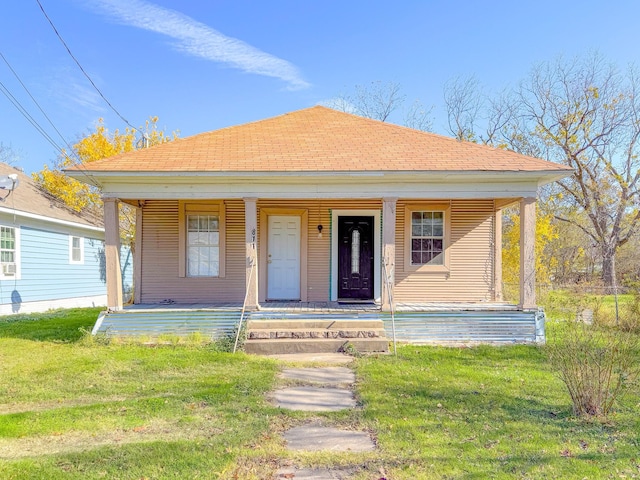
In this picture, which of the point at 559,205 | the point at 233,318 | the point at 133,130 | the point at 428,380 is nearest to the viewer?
the point at 428,380

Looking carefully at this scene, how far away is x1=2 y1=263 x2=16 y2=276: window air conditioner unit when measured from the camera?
11344 millimetres

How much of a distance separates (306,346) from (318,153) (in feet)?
13.1

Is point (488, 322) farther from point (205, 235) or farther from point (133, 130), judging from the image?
point (133, 130)

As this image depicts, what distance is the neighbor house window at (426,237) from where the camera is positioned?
389 inches

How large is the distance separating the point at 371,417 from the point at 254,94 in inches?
585

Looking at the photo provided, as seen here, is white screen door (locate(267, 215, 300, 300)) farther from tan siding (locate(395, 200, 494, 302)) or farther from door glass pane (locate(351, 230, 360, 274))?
tan siding (locate(395, 200, 494, 302))

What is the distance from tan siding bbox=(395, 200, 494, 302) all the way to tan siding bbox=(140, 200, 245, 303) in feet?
12.3

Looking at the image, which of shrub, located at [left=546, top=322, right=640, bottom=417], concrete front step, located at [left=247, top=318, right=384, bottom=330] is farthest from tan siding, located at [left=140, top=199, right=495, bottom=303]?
shrub, located at [left=546, top=322, right=640, bottom=417]

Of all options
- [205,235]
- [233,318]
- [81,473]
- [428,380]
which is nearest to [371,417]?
[428,380]

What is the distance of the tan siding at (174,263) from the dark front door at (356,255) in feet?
7.84

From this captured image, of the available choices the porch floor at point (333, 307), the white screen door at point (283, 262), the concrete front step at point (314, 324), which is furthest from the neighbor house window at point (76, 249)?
the concrete front step at point (314, 324)

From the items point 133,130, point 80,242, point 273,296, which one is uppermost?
point 133,130

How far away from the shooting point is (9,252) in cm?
1152

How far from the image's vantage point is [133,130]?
61.0 ft
